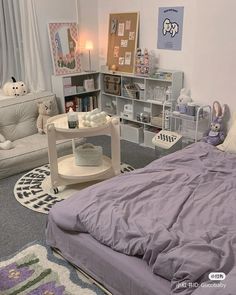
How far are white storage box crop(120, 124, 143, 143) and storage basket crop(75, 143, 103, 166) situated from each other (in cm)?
114

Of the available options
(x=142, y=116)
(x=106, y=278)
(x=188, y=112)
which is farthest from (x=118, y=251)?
(x=142, y=116)

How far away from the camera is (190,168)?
2.31 metres

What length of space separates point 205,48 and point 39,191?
201 cm

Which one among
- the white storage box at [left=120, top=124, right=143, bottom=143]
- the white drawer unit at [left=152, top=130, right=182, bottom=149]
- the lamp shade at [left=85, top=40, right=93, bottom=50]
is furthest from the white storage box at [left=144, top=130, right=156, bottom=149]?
the lamp shade at [left=85, top=40, right=93, bottom=50]

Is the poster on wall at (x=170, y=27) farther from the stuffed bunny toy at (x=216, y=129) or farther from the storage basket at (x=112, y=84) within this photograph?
the stuffed bunny toy at (x=216, y=129)

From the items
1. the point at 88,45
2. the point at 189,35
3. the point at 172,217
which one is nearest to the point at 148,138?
the point at 189,35

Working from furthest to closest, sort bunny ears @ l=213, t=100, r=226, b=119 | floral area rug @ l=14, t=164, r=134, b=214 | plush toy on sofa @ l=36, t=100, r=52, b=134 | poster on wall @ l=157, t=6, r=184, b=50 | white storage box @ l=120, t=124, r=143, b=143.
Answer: white storage box @ l=120, t=124, r=143, b=143 → plush toy on sofa @ l=36, t=100, r=52, b=134 → poster on wall @ l=157, t=6, r=184, b=50 → bunny ears @ l=213, t=100, r=226, b=119 → floral area rug @ l=14, t=164, r=134, b=214

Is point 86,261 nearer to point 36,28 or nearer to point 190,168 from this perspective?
point 190,168

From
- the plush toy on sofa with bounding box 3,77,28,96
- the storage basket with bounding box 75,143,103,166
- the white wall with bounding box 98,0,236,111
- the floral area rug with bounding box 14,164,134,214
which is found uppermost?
the white wall with bounding box 98,0,236,111

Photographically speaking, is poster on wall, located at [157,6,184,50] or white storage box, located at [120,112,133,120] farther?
white storage box, located at [120,112,133,120]

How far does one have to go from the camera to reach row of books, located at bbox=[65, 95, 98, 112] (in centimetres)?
408

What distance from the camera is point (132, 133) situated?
407 cm

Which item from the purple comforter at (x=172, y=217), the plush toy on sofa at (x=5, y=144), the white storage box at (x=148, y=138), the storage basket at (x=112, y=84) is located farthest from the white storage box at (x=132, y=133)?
the purple comforter at (x=172, y=217)

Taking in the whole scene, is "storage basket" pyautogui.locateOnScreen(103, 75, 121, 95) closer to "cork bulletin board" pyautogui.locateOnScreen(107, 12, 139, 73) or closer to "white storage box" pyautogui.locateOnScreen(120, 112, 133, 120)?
"cork bulletin board" pyautogui.locateOnScreen(107, 12, 139, 73)
